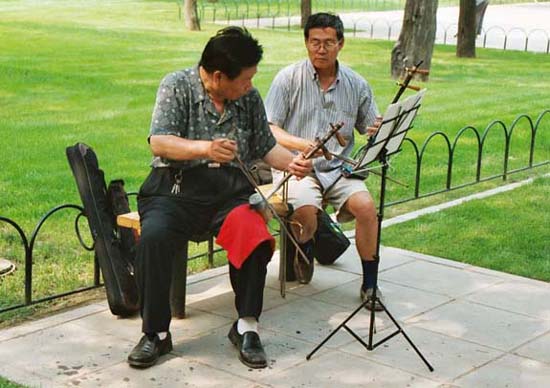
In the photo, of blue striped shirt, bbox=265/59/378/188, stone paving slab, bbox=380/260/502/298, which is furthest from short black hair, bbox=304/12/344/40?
stone paving slab, bbox=380/260/502/298

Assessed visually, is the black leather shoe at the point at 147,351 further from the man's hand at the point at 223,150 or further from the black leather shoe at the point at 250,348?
the man's hand at the point at 223,150

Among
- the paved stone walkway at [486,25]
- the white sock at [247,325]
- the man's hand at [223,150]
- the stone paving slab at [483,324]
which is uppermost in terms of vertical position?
the man's hand at [223,150]

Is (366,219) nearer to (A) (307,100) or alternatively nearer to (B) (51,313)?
(A) (307,100)

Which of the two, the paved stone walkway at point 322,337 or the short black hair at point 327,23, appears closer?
the paved stone walkway at point 322,337

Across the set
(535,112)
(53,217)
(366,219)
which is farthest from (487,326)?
(535,112)

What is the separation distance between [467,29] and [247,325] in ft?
60.4

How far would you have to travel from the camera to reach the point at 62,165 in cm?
1035

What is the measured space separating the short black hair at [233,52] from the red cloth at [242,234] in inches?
28.1

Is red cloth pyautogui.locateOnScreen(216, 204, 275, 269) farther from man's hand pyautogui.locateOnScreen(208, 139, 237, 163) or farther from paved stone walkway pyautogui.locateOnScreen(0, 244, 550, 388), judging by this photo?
paved stone walkway pyautogui.locateOnScreen(0, 244, 550, 388)

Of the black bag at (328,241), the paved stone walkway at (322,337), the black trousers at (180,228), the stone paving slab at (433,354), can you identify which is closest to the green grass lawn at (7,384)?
the paved stone walkway at (322,337)

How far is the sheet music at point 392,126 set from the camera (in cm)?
518

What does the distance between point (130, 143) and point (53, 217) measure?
132 inches

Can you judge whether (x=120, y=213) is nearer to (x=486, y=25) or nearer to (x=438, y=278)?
(x=438, y=278)

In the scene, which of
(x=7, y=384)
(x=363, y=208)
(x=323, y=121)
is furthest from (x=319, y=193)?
(x=7, y=384)
